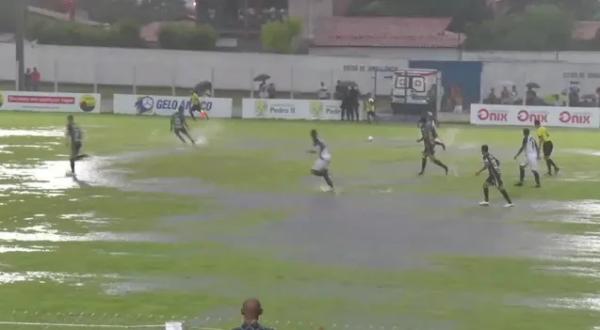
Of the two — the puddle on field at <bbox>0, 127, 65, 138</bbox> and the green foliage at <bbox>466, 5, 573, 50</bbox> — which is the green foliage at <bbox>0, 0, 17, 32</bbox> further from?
the green foliage at <bbox>466, 5, 573, 50</bbox>

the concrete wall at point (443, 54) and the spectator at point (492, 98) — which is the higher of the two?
the concrete wall at point (443, 54)

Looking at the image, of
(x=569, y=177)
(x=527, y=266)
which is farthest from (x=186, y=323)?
(x=569, y=177)

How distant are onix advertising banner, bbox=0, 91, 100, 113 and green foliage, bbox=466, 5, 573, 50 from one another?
32504 millimetres

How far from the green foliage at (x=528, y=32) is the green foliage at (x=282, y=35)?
14.0m

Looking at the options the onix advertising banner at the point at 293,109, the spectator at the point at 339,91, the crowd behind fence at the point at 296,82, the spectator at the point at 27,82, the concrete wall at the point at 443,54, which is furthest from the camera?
the concrete wall at the point at 443,54

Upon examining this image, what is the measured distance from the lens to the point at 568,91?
62844mm

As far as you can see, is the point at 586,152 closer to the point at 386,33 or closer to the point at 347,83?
the point at 347,83

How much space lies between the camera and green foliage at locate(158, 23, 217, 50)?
7856 centimetres

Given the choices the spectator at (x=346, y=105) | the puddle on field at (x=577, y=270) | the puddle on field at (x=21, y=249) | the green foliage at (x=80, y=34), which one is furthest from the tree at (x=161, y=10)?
the puddle on field at (x=577, y=270)

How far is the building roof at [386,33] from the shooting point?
79938 millimetres

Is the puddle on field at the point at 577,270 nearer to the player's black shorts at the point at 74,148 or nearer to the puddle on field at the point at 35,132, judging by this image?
the player's black shorts at the point at 74,148

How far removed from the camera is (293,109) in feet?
199

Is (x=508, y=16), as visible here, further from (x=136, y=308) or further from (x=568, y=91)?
(x=136, y=308)

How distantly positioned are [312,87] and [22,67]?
19198 millimetres
